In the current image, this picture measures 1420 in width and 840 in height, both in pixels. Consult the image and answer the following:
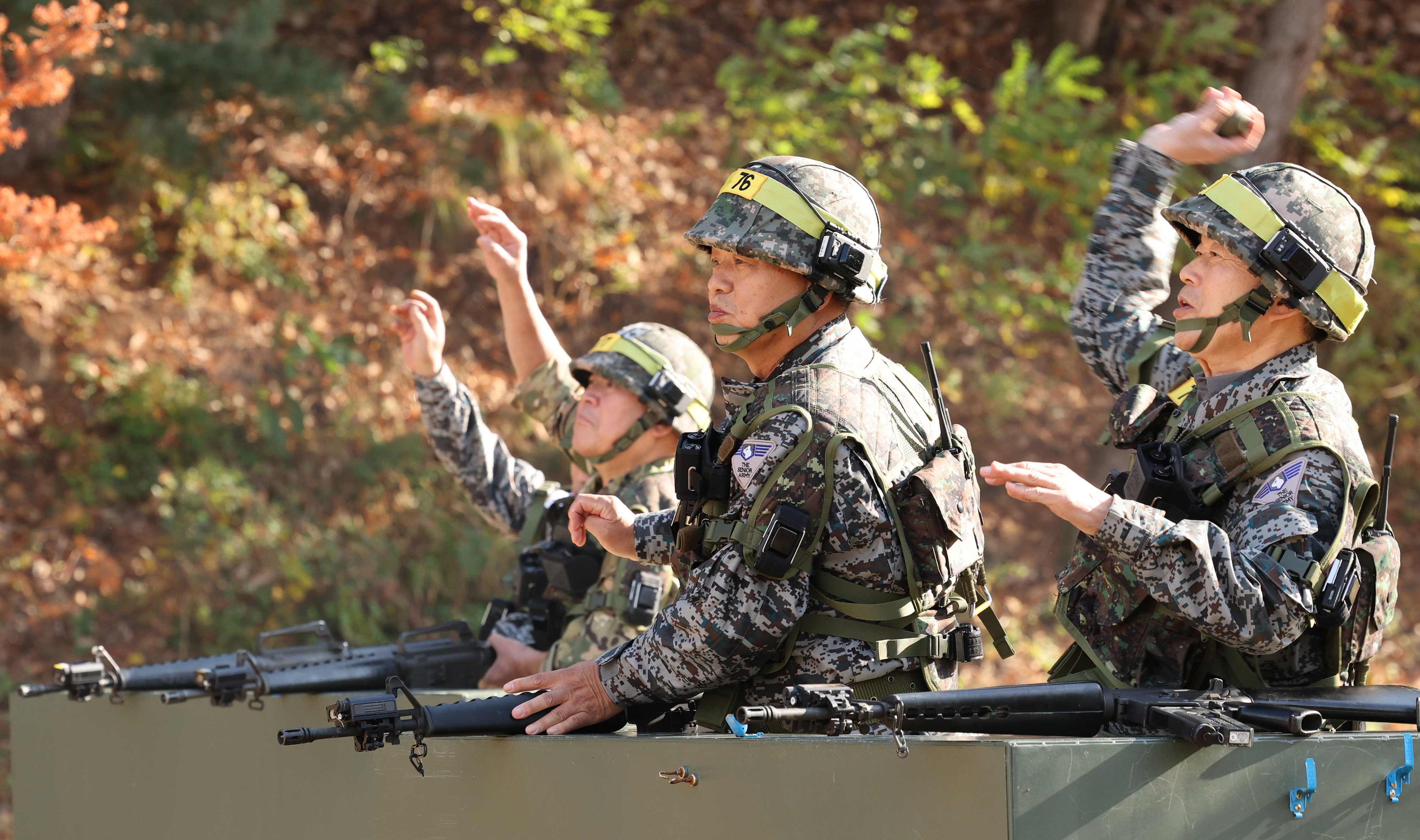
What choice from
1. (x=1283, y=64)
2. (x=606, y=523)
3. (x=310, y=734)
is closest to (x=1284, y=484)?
(x=606, y=523)

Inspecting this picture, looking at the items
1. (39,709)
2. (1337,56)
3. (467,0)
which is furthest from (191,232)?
(1337,56)

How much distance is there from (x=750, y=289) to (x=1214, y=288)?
1264 mm

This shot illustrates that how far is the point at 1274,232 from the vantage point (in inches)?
149

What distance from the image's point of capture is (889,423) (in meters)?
3.64

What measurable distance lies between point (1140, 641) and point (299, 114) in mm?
8351

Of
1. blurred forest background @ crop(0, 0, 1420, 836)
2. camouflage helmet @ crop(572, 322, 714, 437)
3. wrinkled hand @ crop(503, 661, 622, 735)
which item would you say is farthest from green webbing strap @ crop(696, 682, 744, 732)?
blurred forest background @ crop(0, 0, 1420, 836)

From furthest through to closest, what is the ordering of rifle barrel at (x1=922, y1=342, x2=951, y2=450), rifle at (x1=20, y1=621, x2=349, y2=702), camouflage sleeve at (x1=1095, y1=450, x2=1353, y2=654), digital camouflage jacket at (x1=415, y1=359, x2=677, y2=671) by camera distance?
digital camouflage jacket at (x1=415, y1=359, x2=677, y2=671) → rifle at (x1=20, y1=621, x2=349, y2=702) → rifle barrel at (x1=922, y1=342, x2=951, y2=450) → camouflage sleeve at (x1=1095, y1=450, x2=1353, y2=654)

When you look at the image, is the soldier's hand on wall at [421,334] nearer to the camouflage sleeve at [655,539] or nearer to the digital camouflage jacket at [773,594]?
the camouflage sleeve at [655,539]

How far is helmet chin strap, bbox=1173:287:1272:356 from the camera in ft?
12.5

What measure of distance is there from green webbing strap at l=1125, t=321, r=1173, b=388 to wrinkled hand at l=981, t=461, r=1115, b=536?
1388 millimetres

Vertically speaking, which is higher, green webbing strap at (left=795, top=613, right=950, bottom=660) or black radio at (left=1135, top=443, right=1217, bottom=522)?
black radio at (left=1135, top=443, right=1217, bottom=522)

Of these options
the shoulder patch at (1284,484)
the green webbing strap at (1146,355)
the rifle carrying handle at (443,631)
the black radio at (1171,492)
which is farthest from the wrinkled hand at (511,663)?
the shoulder patch at (1284,484)

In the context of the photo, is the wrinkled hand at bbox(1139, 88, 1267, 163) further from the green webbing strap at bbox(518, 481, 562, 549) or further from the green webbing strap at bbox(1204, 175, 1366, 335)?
the green webbing strap at bbox(518, 481, 562, 549)

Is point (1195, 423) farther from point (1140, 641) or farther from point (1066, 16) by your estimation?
point (1066, 16)
